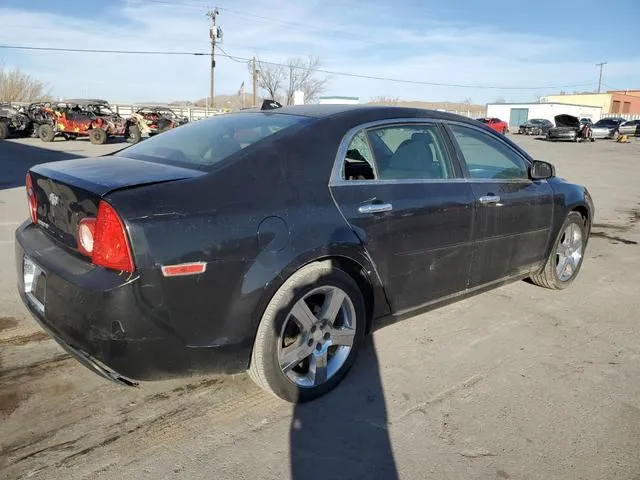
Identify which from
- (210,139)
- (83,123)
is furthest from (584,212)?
(83,123)

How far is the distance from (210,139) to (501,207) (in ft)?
7.14

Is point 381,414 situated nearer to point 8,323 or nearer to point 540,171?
point 540,171

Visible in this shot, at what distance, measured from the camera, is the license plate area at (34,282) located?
2.62 metres

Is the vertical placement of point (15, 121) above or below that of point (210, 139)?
above

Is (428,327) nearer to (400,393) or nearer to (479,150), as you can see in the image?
(400,393)

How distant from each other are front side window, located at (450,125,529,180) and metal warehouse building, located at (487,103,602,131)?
66.6m

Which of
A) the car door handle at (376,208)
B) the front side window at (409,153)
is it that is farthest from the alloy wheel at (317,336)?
the front side window at (409,153)

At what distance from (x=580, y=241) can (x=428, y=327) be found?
85.4 inches

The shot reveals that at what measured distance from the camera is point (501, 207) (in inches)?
152

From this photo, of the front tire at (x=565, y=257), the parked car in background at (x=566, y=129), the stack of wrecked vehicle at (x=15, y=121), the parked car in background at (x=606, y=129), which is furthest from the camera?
the parked car in background at (x=606, y=129)

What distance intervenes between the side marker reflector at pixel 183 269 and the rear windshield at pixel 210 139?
1.81 ft

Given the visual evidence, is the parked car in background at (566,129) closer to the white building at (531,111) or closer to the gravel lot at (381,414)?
the white building at (531,111)

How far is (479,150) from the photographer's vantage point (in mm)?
4004

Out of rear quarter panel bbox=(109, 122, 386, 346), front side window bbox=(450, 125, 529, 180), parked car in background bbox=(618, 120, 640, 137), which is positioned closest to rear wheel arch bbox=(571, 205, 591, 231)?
front side window bbox=(450, 125, 529, 180)
